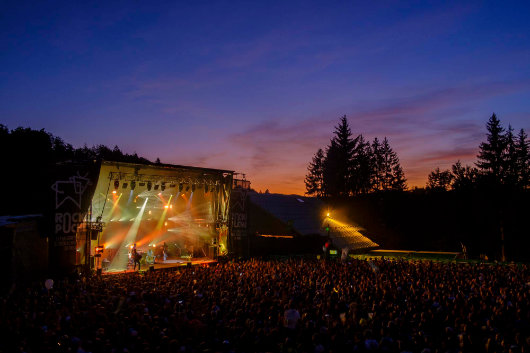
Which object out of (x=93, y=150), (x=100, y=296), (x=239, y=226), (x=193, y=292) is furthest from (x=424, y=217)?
(x=93, y=150)

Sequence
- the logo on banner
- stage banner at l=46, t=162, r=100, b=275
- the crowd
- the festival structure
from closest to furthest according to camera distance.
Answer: the crowd
stage banner at l=46, t=162, r=100, b=275
the logo on banner
the festival structure

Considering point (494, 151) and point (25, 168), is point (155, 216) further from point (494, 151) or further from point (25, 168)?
point (494, 151)

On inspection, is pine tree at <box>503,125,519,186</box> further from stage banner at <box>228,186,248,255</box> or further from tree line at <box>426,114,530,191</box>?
stage banner at <box>228,186,248,255</box>

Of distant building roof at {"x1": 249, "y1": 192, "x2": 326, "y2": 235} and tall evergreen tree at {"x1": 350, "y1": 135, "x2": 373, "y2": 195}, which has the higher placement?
tall evergreen tree at {"x1": 350, "y1": 135, "x2": 373, "y2": 195}

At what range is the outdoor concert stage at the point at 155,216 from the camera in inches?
832

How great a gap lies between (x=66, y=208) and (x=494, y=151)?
4150 centimetres

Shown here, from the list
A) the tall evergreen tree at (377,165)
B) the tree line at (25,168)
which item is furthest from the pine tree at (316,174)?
the tree line at (25,168)

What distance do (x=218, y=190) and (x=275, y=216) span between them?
293 inches

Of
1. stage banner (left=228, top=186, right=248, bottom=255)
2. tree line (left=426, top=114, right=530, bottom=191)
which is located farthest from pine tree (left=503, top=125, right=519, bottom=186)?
stage banner (left=228, top=186, right=248, bottom=255)

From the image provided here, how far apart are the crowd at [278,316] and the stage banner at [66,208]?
4.68m

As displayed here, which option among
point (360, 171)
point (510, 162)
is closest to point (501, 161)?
point (510, 162)

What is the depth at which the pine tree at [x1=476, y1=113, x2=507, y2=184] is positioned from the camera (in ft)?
132

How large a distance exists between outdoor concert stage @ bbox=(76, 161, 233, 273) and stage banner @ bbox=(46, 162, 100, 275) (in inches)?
40.0

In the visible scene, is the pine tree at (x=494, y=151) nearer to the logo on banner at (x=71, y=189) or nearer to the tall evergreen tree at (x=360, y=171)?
the tall evergreen tree at (x=360, y=171)
